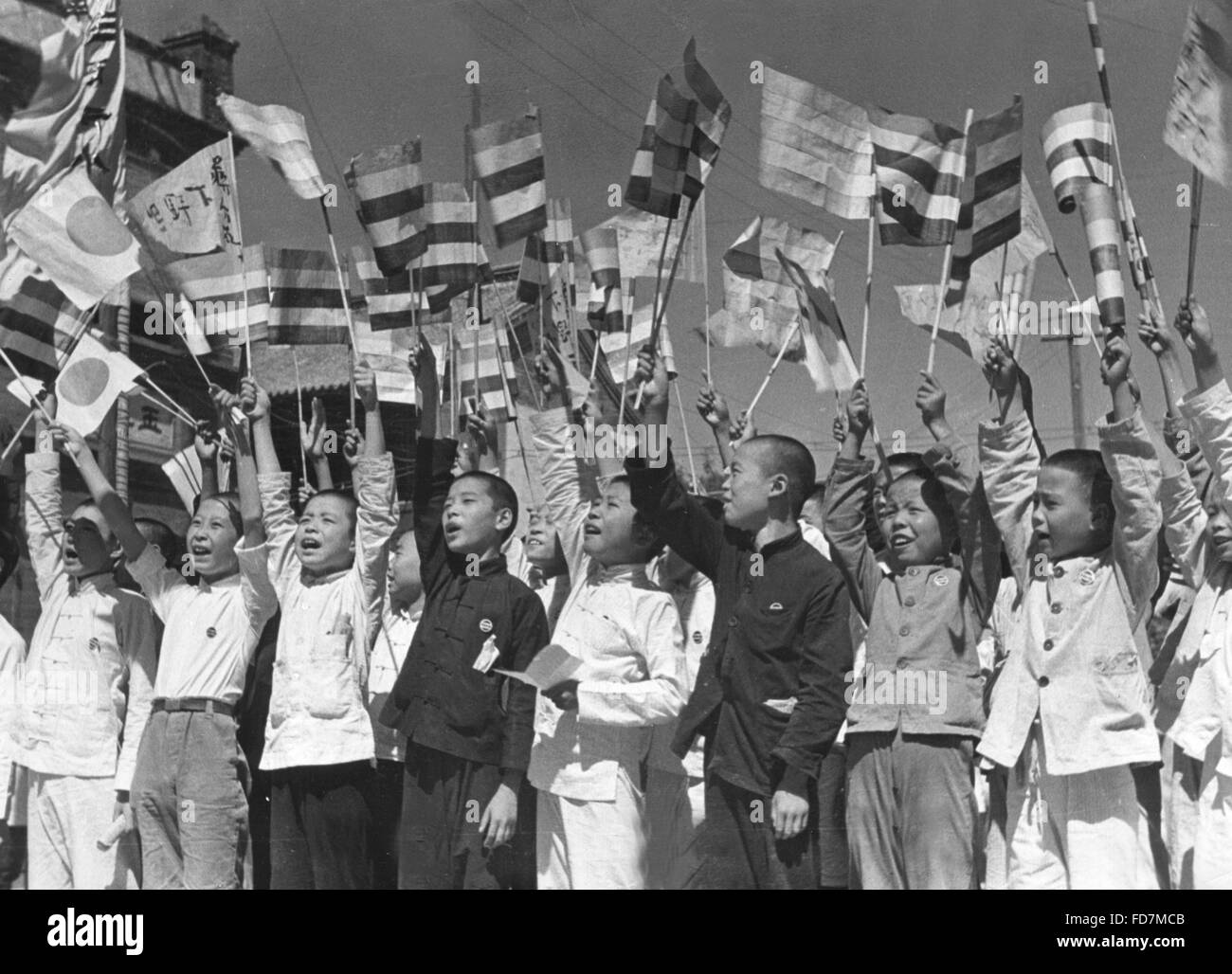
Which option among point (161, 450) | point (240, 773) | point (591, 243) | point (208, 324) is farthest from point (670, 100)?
point (240, 773)

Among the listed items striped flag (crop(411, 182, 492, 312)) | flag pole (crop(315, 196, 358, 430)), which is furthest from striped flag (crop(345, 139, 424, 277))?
flag pole (crop(315, 196, 358, 430))

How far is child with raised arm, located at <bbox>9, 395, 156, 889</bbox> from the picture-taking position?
220 inches

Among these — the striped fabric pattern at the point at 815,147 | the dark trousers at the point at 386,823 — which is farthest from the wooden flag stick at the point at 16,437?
the striped fabric pattern at the point at 815,147

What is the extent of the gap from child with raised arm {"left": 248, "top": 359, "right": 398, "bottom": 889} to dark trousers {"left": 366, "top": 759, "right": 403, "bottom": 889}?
3cm

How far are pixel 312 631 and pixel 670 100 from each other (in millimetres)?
1986

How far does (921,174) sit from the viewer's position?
17.3 feet

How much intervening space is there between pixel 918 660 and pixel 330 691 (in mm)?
1789

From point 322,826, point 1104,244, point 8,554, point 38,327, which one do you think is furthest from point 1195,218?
point 8,554

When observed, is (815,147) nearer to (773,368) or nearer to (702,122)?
(702,122)

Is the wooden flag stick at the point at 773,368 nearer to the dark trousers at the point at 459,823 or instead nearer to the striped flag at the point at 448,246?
the striped flag at the point at 448,246

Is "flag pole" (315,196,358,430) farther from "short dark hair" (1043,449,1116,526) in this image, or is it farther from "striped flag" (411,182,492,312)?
"short dark hair" (1043,449,1116,526)

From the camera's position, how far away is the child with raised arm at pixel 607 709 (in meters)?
5.14

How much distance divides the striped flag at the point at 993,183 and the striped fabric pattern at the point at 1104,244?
207 mm

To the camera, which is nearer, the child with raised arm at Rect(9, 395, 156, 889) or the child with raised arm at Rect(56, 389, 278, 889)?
the child with raised arm at Rect(56, 389, 278, 889)
